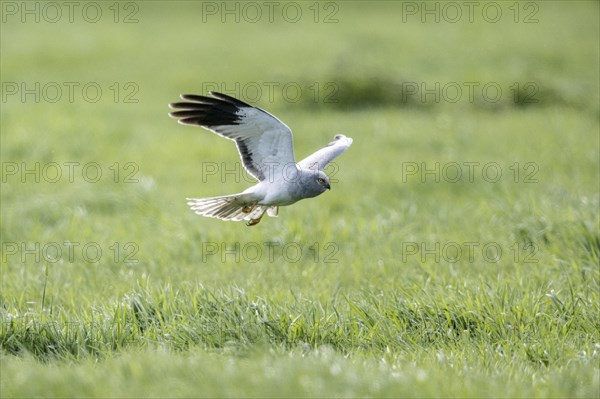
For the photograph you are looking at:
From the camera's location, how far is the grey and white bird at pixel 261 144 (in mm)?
6363

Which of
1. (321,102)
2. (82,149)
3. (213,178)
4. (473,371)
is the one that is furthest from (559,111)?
(473,371)

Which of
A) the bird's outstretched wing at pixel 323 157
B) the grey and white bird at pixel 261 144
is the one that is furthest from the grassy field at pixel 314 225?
the bird's outstretched wing at pixel 323 157

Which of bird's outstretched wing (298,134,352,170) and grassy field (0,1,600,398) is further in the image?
bird's outstretched wing (298,134,352,170)

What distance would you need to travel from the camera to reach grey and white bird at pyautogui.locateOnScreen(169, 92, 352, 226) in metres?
6.36

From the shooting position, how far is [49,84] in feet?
53.8

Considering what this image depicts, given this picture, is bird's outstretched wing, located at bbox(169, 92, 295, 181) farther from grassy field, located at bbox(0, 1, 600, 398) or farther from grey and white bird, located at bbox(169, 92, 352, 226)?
grassy field, located at bbox(0, 1, 600, 398)

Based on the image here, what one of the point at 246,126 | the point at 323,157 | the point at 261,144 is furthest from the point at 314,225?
the point at 246,126

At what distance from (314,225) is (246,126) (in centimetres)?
266

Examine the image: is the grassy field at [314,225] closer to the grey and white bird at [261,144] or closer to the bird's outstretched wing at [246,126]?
the grey and white bird at [261,144]

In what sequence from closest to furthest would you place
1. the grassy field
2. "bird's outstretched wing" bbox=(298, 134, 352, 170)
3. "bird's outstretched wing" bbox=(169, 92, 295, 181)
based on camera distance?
1. the grassy field
2. "bird's outstretched wing" bbox=(169, 92, 295, 181)
3. "bird's outstretched wing" bbox=(298, 134, 352, 170)

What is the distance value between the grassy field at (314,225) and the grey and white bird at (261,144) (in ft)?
2.46

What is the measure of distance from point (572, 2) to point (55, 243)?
19668 millimetres

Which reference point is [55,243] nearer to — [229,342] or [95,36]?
[229,342]

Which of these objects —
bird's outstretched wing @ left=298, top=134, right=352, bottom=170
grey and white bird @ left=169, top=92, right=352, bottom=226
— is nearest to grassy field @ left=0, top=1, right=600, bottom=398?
grey and white bird @ left=169, top=92, right=352, bottom=226
